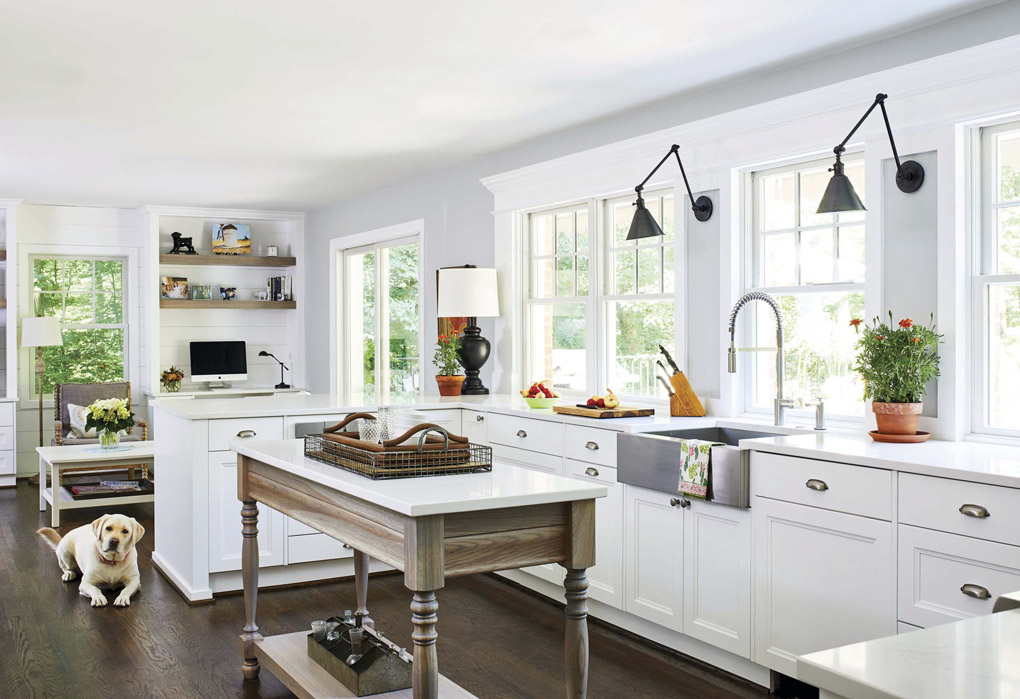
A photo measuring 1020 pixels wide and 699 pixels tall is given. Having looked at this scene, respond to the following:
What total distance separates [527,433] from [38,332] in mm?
5217

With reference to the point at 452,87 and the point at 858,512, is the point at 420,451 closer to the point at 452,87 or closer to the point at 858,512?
the point at 858,512

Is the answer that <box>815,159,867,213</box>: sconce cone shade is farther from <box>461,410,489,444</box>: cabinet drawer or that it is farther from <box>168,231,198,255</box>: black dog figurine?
<box>168,231,198,255</box>: black dog figurine

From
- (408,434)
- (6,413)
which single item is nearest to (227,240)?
(6,413)

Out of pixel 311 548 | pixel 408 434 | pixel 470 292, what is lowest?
pixel 311 548

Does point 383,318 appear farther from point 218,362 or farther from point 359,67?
point 359,67

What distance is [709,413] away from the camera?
13.9 feet

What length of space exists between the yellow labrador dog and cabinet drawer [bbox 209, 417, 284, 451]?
56 cm

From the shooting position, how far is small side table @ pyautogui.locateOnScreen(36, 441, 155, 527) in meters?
6.06

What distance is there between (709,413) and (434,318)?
2.75 meters

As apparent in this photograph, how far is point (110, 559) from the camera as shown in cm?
435

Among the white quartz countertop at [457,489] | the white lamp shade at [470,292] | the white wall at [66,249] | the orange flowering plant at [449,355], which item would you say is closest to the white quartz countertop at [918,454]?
the white quartz countertop at [457,489]

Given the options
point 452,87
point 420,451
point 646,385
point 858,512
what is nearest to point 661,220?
point 646,385

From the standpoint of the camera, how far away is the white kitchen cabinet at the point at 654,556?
3.56m

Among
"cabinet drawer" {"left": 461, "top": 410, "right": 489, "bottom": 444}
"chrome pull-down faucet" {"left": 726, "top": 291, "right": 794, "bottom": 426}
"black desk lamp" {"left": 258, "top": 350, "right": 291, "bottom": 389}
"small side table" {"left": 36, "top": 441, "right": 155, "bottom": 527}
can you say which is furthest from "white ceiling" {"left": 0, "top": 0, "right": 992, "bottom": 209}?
"black desk lamp" {"left": 258, "top": 350, "right": 291, "bottom": 389}
